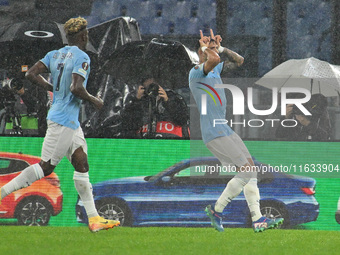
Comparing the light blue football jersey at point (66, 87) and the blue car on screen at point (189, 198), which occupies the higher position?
the light blue football jersey at point (66, 87)

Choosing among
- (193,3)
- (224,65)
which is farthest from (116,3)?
(224,65)

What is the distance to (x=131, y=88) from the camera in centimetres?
802

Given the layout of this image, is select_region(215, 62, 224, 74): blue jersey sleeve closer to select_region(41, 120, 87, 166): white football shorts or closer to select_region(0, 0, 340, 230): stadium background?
select_region(0, 0, 340, 230): stadium background

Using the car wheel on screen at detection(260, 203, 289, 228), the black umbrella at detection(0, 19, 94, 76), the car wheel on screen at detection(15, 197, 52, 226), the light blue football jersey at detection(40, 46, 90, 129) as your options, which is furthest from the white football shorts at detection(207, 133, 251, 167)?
the black umbrella at detection(0, 19, 94, 76)

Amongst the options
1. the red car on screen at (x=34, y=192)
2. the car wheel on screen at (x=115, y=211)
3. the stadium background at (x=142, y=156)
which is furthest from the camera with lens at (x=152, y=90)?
the red car on screen at (x=34, y=192)

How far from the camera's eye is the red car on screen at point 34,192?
7910 millimetres

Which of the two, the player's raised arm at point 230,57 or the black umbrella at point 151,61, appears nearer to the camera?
the player's raised arm at point 230,57

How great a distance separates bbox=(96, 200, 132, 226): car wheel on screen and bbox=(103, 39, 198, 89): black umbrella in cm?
140

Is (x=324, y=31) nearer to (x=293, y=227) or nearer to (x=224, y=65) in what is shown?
(x=224, y=65)

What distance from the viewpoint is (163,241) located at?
21.2 feet

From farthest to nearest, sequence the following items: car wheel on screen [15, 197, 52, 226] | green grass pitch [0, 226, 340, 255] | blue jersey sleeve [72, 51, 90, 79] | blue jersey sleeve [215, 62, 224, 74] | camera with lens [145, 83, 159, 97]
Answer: camera with lens [145, 83, 159, 97]
car wheel on screen [15, 197, 52, 226]
blue jersey sleeve [215, 62, 224, 74]
blue jersey sleeve [72, 51, 90, 79]
green grass pitch [0, 226, 340, 255]

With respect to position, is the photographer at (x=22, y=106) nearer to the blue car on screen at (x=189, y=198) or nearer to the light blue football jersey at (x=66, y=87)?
the blue car on screen at (x=189, y=198)

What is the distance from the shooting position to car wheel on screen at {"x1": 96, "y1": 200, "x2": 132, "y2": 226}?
310 inches

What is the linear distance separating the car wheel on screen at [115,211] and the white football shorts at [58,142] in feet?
4.64
